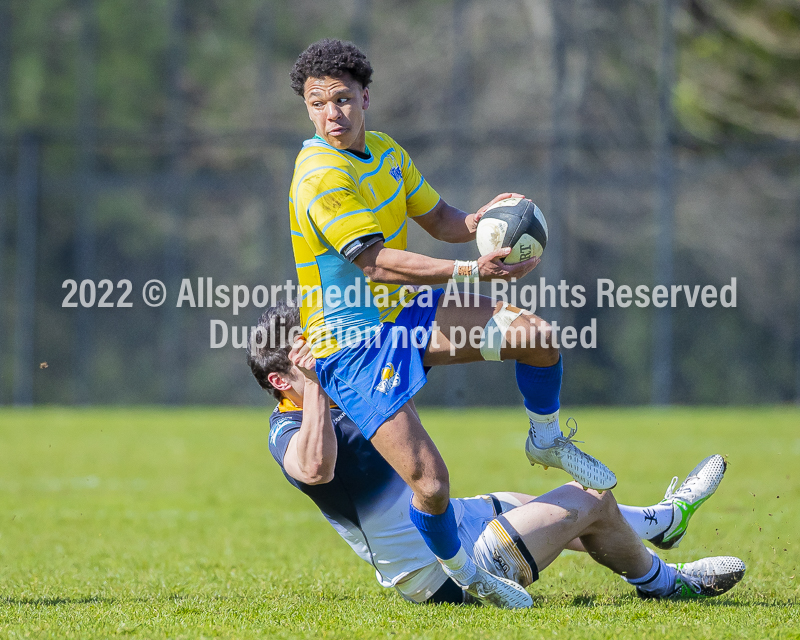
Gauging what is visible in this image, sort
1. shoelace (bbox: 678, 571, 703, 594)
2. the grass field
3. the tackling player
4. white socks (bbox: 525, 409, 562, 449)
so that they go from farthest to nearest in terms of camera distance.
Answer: shoelace (bbox: 678, 571, 703, 594), white socks (bbox: 525, 409, 562, 449), the tackling player, the grass field

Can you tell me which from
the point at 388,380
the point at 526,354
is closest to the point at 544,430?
the point at 526,354

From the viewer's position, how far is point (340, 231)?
4074mm

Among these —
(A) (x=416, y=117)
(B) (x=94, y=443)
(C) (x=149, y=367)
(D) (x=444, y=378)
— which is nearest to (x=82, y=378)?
(C) (x=149, y=367)

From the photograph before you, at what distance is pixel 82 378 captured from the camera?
18.0 meters

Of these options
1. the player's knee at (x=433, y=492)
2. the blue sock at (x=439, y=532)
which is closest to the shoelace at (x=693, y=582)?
the blue sock at (x=439, y=532)

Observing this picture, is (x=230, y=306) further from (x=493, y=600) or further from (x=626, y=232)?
(x=493, y=600)

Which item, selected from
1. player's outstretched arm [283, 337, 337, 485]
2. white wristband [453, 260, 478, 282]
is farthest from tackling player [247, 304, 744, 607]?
white wristband [453, 260, 478, 282]

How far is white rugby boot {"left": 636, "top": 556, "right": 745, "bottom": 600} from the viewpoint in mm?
4508

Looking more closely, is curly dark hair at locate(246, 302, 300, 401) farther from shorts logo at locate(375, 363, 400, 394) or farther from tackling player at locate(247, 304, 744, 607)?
shorts logo at locate(375, 363, 400, 394)

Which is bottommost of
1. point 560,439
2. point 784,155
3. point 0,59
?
point 560,439

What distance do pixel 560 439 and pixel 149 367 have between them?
14.6 m

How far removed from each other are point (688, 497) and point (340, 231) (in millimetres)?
2064

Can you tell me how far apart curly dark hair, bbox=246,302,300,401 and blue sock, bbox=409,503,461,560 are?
0.88m

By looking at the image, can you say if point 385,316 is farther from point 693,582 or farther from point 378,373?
point 693,582
